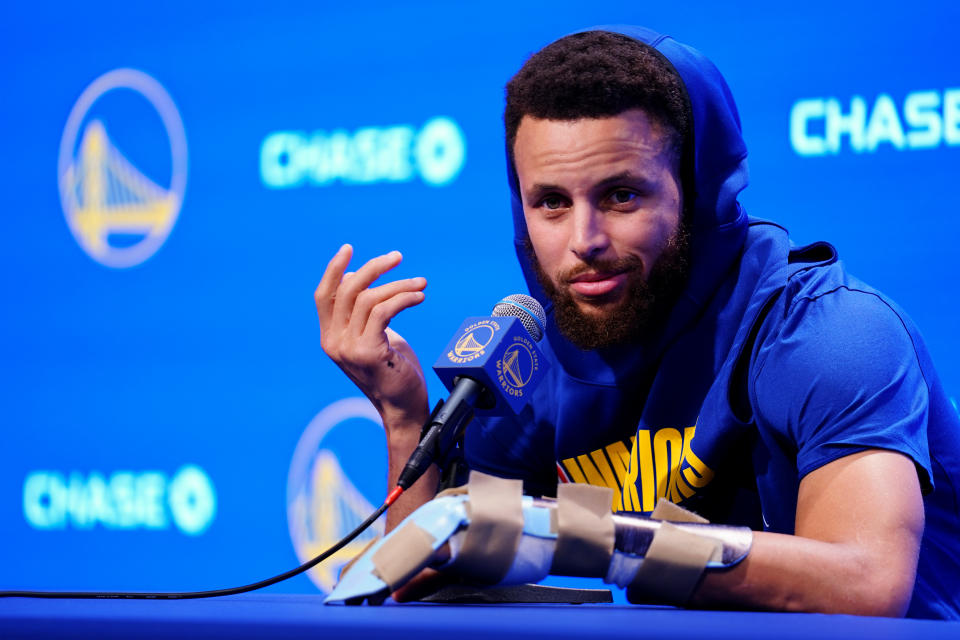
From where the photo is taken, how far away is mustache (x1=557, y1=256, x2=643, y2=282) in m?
1.30

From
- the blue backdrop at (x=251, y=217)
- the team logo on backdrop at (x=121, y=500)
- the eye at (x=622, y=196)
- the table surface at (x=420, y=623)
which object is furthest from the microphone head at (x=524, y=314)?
the team logo on backdrop at (x=121, y=500)

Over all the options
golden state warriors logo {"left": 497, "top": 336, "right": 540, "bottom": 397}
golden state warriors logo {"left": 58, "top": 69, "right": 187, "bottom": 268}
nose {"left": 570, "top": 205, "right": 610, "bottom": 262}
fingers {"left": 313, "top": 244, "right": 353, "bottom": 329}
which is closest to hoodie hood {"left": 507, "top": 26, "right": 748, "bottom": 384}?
nose {"left": 570, "top": 205, "right": 610, "bottom": 262}

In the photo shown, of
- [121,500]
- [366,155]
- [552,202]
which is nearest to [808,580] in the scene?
[552,202]

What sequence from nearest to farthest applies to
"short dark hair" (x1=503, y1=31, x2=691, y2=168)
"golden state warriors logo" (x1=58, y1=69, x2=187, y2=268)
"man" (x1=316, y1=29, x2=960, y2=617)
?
"man" (x1=316, y1=29, x2=960, y2=617), "short dark hair" (x1=503, y1=31, x2=691, y2=168), "golden state warriors logo" (x1=58, y1=69, x2=187, y2=268)

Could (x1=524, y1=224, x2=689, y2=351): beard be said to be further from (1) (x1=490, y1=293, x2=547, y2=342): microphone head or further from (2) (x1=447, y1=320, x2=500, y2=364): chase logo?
(2) (x1=447, y1=320, x2=500, y2=364): chase logo

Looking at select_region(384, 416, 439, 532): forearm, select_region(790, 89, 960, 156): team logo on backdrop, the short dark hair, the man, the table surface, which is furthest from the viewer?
select_region(790, 89, 960, 156): team logo on backdrop

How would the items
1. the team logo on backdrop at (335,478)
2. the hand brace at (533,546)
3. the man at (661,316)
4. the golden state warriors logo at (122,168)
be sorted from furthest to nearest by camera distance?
the golden state warriors logo at (122,168)
the team logo on backdrop at (335,478)
the man at (661,316)
the hand brace at (533,546)

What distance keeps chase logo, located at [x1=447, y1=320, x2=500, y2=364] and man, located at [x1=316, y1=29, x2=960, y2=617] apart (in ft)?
0.54

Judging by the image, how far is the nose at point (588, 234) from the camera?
127cm

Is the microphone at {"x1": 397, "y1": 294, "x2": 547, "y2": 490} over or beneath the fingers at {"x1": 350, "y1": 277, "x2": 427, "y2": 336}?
beneath

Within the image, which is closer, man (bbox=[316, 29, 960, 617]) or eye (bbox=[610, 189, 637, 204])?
man (bbox=[316, 29, 960, 617])

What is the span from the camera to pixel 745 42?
1.91m

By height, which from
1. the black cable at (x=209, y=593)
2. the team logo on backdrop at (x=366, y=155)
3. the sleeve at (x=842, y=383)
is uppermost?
the team logo on backdrop at (x=366, y=155)

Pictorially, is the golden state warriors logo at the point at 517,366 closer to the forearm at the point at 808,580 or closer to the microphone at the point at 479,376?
the microphone at the point at 479,376
